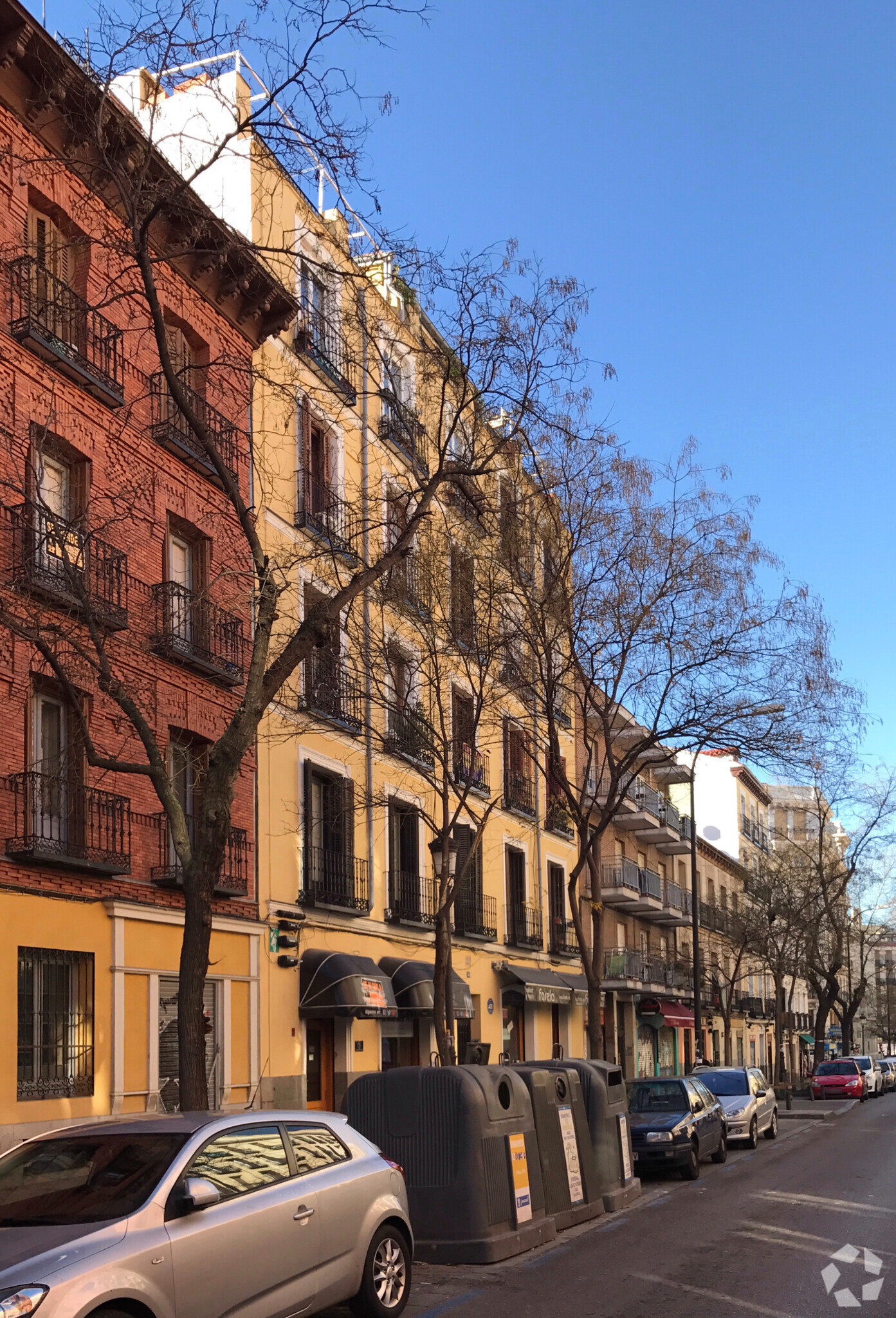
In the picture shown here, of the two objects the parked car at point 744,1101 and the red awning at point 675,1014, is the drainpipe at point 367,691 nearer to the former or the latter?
the parked car at point 744,1101

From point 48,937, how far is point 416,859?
1214cm

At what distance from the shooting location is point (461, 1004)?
27.5 meters

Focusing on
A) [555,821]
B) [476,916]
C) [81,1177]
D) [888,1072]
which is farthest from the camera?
[888,1072]

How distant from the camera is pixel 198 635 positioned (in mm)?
20594

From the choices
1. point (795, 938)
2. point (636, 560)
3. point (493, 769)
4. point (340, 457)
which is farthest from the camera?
point (795, 938)

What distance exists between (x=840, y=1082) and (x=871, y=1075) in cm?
460

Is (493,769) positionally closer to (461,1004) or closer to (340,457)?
(461,1004)

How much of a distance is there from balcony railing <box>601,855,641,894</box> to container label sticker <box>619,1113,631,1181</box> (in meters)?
26.9

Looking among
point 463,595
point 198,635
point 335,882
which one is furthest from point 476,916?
point 198,635

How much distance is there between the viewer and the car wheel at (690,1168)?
65.0 feet

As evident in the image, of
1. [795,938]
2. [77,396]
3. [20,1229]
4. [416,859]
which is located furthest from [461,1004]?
[795,938]

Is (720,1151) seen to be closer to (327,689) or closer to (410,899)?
(410,899)

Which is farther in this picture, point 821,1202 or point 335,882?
point 335,882

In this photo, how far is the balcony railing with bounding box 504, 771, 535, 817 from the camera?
105 ft
